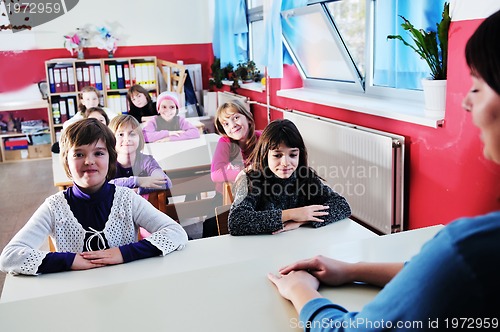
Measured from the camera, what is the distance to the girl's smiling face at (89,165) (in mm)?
1761

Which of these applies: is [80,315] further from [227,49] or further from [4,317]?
[227,49]

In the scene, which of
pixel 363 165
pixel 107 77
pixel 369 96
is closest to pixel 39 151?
pixel 107 77

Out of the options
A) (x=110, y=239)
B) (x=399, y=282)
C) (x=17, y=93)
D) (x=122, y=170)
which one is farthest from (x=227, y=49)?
(x=399, y=282)

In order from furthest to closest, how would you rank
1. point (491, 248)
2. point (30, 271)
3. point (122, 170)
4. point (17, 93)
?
point (17, 93)
point (122, 170)
point (30, 271)
point (491, 248)

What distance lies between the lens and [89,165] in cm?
177

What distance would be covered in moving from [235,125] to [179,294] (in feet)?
6.66

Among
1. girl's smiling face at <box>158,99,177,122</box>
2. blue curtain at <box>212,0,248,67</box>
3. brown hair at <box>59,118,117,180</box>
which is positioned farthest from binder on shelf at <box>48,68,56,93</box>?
brown hair at <box>59,118,117,180</box>

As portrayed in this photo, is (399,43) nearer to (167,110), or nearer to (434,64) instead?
(434,64)

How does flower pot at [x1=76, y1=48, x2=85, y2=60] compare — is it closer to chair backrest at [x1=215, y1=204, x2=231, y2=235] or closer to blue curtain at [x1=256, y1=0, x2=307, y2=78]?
blue curtain at [x1=256, y1=0, x2=307, y2=78]

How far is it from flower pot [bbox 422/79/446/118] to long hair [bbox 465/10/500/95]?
2.08m

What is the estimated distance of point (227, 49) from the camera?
19.9 ft

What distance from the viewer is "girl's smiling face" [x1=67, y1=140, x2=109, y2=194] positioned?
5.78 feet

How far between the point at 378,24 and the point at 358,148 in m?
0.91

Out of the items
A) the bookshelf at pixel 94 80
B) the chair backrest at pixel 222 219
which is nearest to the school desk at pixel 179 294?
the chair backrest at pixel 222 219
